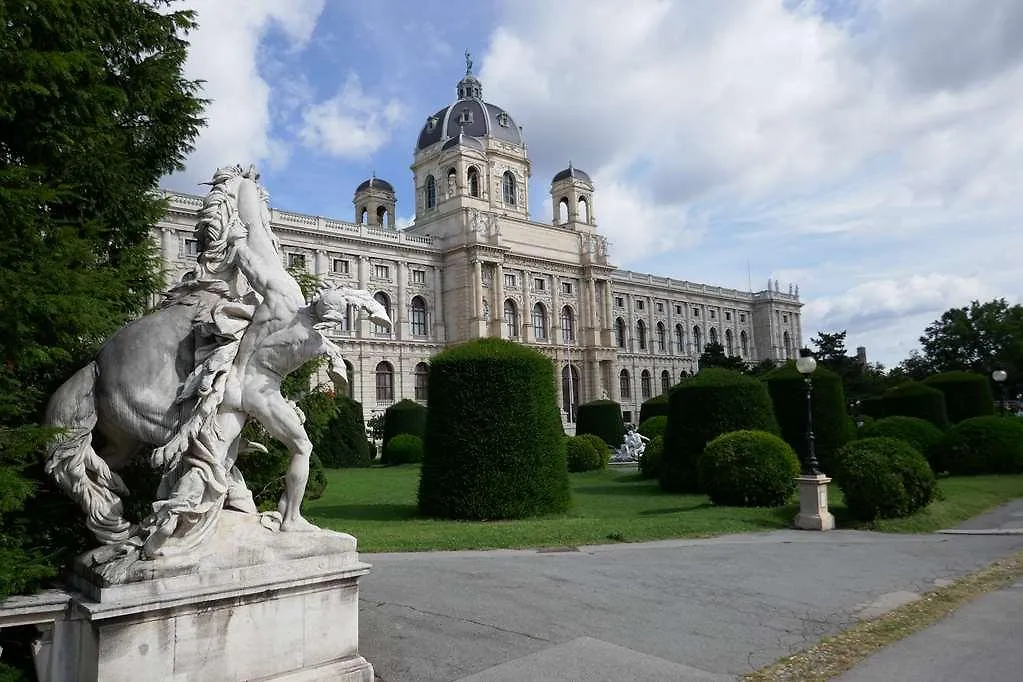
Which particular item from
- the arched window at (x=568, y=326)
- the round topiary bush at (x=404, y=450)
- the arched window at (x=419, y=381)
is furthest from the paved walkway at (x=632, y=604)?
the arched window at (x=568, y=326)

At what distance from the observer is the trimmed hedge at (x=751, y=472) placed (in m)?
11.7

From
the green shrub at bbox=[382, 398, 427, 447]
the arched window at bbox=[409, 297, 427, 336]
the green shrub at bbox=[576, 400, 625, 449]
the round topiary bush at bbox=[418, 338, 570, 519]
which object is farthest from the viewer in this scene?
the arched window at bbox=[409, 297, 427, 336]

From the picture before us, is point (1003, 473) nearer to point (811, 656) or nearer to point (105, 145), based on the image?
point (811, 656)

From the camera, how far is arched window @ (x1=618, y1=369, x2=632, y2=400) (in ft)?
202

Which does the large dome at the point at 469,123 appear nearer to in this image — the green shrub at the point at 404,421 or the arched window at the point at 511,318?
the arched window at the point at 511,318

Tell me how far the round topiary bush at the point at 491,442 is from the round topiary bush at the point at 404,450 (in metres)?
15.1

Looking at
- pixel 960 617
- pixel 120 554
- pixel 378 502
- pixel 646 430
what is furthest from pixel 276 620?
pixel 646 430

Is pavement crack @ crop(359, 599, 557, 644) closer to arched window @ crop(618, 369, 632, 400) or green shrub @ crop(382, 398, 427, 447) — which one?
green shrub @ crop(382, 398, 427, 447)

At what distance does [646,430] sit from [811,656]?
2047cm

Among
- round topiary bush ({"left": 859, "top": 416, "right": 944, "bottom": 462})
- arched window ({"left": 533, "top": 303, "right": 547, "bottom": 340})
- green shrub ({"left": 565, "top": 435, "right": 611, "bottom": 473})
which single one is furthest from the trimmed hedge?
arched window ({"left": 533, "top": 303, "right": 547, "bottom": 340})

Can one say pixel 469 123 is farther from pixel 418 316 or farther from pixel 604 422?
pixel 604 422

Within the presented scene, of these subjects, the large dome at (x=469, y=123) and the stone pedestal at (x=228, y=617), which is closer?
the stone pedestal at (x=228, y=617)

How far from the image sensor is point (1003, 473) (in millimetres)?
16766

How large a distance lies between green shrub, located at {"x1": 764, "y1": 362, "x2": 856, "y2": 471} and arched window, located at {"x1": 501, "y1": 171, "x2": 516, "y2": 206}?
41357 millimetres
